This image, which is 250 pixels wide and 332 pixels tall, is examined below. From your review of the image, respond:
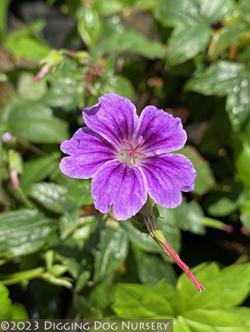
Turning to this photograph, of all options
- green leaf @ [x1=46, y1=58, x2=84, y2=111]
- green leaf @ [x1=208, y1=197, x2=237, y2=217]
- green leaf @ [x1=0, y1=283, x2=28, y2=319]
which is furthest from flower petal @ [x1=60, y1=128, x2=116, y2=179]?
green leaf @ [x1=208, y1=197, x2=237, y2=217]

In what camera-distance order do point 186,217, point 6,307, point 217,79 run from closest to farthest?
point 6,307 → point 186,217 → point 217,79

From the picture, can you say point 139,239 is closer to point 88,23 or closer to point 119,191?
point 119,191

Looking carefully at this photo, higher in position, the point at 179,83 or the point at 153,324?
the point at 179,83

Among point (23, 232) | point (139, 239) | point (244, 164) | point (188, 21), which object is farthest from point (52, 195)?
point (188, 21)

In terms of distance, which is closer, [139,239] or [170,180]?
[170,180]

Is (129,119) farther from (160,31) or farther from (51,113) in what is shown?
(160,31)

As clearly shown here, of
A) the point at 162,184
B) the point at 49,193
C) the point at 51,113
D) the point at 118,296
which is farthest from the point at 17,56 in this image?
the point at 162,184

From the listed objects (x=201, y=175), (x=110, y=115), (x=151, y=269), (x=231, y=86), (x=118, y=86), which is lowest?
(x=151, y=269)

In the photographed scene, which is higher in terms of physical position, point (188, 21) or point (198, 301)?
point (188, 21)

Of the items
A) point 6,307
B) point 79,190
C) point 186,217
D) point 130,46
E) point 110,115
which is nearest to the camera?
point 110,115
